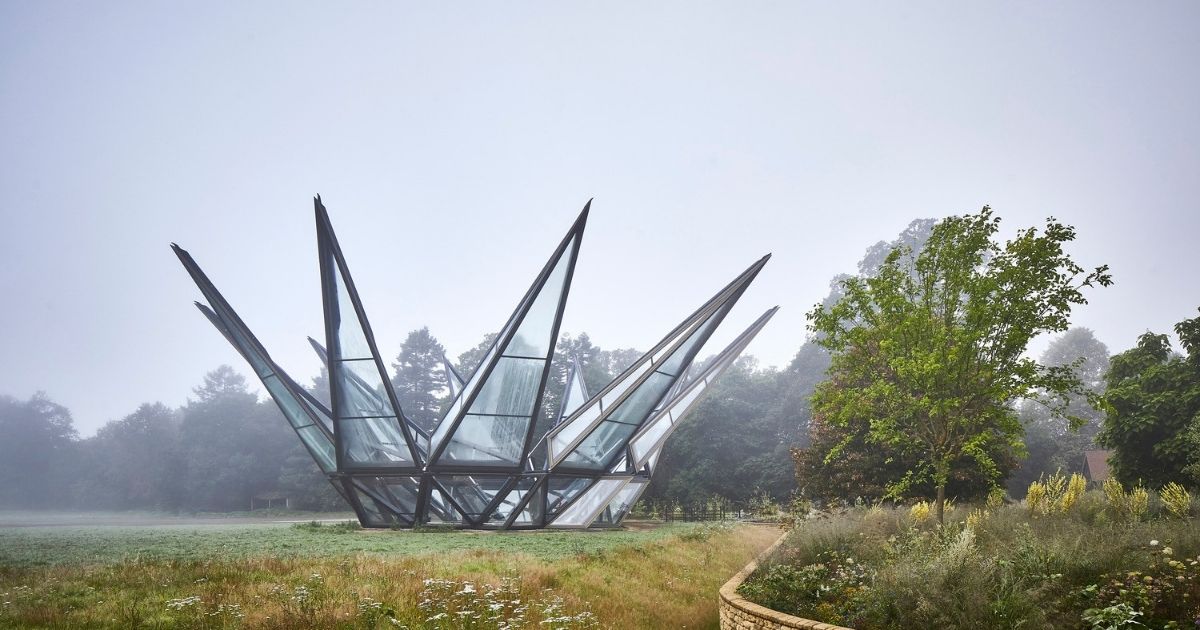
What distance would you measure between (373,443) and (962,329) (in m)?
14.9

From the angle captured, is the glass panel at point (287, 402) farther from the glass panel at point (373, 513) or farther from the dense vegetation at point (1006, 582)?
the dense vegetation at point (1006, 582)

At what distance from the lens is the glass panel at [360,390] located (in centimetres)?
1797

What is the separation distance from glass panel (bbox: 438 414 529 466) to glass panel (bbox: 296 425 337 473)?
4.13 m

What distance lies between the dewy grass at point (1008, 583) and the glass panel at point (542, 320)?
998 cm

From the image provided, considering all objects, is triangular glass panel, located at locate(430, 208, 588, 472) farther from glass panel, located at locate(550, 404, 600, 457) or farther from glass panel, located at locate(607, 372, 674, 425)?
glass panel, located at locate(607, 372, 674, 425)

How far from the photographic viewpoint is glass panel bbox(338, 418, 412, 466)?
18.6 m

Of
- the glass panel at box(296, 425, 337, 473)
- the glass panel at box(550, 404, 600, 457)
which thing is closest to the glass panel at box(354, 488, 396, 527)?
the glass panel at box(296, 425, 337, 473)

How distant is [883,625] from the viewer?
693 cm

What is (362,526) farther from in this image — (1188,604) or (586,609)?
(1188,604)

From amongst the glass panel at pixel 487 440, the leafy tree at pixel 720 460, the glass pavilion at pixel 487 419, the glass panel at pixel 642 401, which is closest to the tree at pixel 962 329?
the glass pavilion at pixel 487 419

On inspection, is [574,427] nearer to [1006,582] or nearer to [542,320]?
[542,320]

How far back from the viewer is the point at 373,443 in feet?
62.0

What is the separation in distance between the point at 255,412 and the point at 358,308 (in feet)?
141

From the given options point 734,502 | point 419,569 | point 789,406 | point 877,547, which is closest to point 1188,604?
point 877,547
